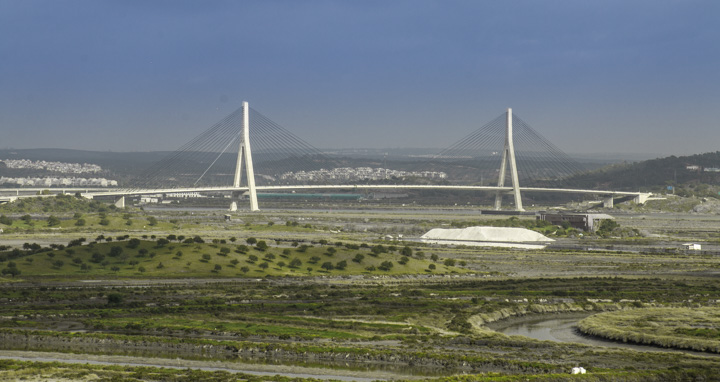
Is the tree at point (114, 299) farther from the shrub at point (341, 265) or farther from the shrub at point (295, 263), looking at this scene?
the shrub at point (341, 265)

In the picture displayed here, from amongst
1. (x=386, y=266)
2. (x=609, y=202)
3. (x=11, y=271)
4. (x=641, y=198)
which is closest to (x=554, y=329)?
(x=386, y=266)

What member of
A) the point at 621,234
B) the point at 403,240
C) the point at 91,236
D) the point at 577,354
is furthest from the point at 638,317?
the point at 621,234

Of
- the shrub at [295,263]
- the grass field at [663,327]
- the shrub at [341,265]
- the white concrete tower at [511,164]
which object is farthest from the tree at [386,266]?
the white concrete tower at [511,164]

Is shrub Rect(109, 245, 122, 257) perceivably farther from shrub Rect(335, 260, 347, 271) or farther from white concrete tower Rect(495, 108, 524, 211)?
white concrete tower Rect(495, 108, 524, 211)

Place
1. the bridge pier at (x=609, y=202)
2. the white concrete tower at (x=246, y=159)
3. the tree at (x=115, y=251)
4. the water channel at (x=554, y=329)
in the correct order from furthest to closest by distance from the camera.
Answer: the bridge pier at (x=609, y=202) < the white concrete tower at (x=246, y=159) < the tree at (x=115, y=251) < the water channel at (x=554, y=329)

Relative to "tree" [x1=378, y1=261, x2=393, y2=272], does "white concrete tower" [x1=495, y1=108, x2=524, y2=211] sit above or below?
above

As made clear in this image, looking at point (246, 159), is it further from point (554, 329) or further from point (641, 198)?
point (554, 329)

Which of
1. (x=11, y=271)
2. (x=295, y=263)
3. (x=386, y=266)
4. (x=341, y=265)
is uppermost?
(x=11, y=271)

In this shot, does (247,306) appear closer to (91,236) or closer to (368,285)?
(368,285)

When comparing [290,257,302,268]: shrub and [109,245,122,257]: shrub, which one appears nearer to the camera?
[109,245,122,257]: shrub

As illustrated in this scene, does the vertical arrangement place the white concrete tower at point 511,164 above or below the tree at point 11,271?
above

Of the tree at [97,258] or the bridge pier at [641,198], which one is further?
the bridge pier at [641,198]

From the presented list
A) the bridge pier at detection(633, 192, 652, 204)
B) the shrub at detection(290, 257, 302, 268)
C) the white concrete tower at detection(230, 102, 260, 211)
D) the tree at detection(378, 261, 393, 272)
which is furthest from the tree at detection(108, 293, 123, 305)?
the bridge pier at detection(633, 192, 652, 204)
